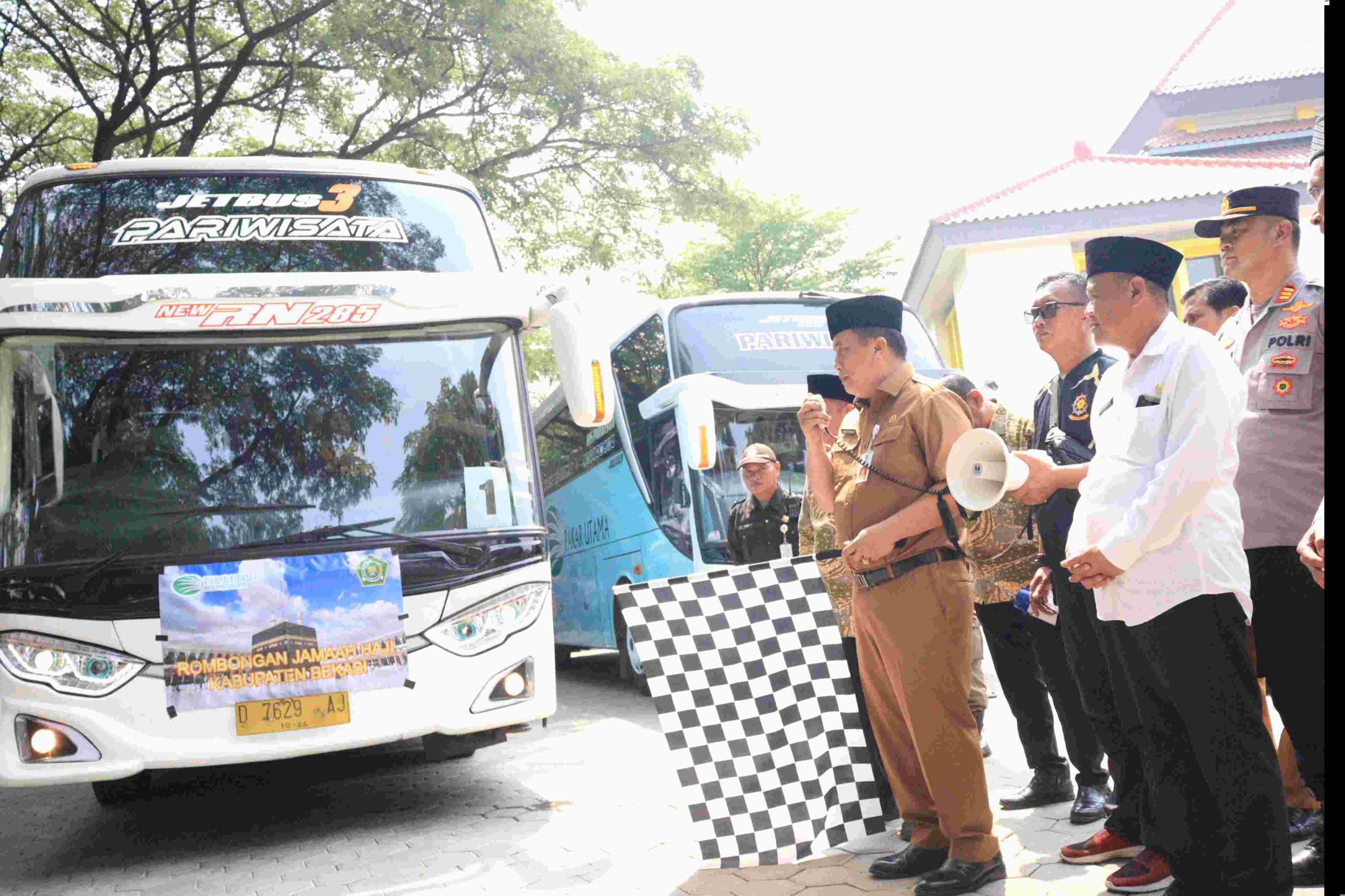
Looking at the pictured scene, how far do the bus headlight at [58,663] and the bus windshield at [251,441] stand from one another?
0.37 meters

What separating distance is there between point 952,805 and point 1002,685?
136 cm

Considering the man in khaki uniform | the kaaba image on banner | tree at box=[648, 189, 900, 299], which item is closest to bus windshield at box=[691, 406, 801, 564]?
the man in khaki uniform

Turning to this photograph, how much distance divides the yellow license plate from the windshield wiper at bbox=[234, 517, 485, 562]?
28.9 inches

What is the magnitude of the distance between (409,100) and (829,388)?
1016 centimetres

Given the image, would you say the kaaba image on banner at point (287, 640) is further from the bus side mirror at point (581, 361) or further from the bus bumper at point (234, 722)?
the bus side mirror at point (581, 361)

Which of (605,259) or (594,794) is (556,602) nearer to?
(605,259)

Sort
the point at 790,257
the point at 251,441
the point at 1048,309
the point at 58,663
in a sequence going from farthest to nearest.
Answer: the point at 790,257 → the point at 251,441 → the point at 58,663 → the point at 1048,309

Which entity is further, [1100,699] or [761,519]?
[761,519]

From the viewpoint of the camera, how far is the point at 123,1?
1327cm

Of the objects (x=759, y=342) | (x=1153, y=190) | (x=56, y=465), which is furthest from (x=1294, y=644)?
(x=1153, y=190)

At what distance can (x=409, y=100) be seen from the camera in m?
13.7

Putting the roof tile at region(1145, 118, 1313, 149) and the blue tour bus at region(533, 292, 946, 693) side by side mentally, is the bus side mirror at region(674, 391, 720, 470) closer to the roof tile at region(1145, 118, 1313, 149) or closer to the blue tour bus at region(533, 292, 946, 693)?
the blue tour bus at region(533, 292, 946, 693)

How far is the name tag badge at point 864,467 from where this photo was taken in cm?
388

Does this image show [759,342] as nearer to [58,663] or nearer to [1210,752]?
[58,663]
